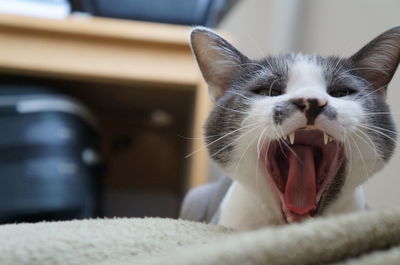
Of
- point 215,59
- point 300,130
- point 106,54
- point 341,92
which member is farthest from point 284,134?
point 106,54

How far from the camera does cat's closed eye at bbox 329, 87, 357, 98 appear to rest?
0.65 metres

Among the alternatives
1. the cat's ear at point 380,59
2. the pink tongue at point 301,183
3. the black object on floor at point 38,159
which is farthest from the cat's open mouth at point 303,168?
the black object on floor at point 38,159

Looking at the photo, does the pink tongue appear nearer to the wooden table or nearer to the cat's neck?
the cat's neck

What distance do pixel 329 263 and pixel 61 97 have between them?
1.01 metres

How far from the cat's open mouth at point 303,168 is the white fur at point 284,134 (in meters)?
0.02

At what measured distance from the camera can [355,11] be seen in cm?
111

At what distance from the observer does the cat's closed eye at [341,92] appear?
2.15 ft

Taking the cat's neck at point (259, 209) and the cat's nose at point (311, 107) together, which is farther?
the cat's neck at point (259, 209)

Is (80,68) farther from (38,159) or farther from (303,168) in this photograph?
(303,168)

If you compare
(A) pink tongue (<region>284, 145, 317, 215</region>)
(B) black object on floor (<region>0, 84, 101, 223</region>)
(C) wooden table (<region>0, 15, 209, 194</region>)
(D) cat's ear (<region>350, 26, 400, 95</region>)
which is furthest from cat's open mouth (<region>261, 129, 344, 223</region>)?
(B) black object on floor (<region>0, 84, 101, 223</region>)

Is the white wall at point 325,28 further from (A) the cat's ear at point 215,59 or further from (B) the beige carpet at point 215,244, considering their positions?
(B) the beige carpet at point 215,244

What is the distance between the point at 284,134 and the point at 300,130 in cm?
3

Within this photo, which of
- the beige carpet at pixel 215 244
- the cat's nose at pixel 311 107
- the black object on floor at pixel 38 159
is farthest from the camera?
the black object on floor at pixel 38 159

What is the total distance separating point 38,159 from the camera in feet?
3.77
